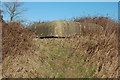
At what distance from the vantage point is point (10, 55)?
6902 millimetres

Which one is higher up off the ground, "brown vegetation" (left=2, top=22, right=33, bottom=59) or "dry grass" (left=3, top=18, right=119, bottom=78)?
"brown vegetation" (left=2, top=22, right=33, bottom=59)

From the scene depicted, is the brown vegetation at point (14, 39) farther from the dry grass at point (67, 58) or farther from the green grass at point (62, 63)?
the green grass at point (62, 63)

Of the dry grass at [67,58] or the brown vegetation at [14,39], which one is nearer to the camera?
the dry grass at [67,58]

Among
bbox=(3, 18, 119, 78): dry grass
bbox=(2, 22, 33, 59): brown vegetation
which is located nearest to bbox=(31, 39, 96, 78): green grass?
bbox=(3, 18, 119, 78): dry grass

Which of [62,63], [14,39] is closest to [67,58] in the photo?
[62,63]

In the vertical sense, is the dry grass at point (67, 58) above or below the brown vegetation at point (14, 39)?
below

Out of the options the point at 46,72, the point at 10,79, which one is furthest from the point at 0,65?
the point at 46,72

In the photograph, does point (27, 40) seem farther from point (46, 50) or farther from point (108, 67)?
point (108, 67)

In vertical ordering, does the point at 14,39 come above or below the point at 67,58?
above

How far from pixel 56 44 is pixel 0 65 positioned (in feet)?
8.51

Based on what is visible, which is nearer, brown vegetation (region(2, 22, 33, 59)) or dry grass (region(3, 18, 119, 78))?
dry grass (region(3, 18, 119, 78))

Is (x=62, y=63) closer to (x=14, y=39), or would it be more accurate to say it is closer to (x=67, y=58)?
(x=67, y=58)

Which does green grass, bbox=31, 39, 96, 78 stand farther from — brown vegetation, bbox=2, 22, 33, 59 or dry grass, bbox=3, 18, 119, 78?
brown vegetation, bbox=2, 22, 33, 59

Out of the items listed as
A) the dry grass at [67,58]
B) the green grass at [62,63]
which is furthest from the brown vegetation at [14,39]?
the green grass at [62,63]
